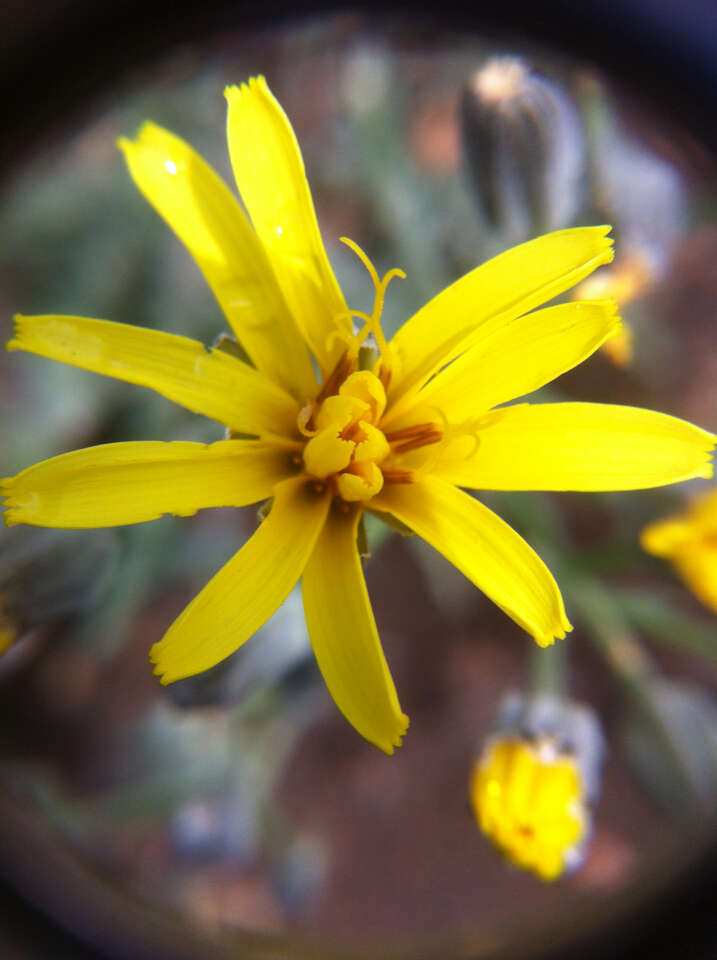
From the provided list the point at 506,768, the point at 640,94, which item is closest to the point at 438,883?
the point at 506,768

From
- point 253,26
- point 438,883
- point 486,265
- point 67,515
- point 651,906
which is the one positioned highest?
point 253,26

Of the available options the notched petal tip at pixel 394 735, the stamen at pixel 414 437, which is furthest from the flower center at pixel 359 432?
the notched petal tip at pixel 394 735

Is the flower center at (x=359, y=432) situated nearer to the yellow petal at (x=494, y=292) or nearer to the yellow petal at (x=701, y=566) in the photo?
A: the yellow petal at (x=494, y=292)

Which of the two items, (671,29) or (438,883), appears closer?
(671,29)

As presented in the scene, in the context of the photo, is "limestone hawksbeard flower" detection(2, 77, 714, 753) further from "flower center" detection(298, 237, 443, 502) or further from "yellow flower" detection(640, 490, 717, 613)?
"yellow flower" detection(640, 490, 717, 613)

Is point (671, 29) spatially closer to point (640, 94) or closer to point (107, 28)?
point (640, 94)

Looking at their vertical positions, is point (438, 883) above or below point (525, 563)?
below

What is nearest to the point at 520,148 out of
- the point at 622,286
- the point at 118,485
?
the point at 622,286

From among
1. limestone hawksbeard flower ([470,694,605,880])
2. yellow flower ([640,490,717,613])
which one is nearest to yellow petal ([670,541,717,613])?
yellow flower ([640,490,717,613])
